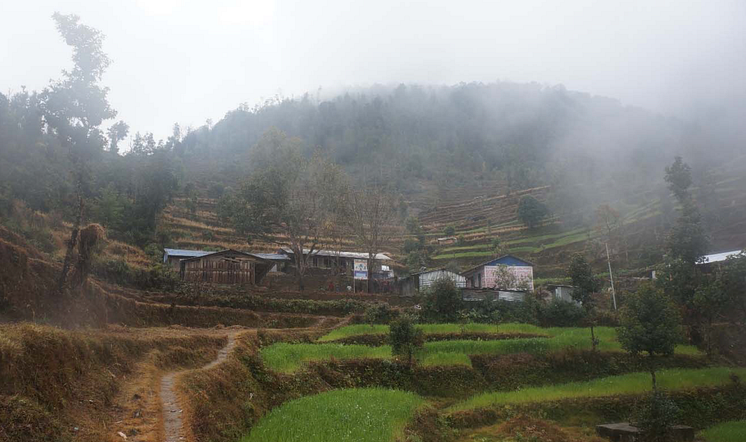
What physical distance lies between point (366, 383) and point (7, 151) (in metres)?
46.1

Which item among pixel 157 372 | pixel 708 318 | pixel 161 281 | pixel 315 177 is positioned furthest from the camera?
pixel 315 177

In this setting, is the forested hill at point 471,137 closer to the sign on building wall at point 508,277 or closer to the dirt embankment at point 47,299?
the sign on building wall at point 508,277

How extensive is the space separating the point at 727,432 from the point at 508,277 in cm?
2412

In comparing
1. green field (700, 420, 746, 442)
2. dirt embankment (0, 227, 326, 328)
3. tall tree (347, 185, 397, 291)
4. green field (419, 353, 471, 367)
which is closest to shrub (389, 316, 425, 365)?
green field (419, 353, 471, 367)

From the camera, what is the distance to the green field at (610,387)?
1958 centimetres

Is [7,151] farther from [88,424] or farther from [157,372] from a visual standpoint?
[88,424]

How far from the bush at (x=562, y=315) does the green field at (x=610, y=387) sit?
7.69m

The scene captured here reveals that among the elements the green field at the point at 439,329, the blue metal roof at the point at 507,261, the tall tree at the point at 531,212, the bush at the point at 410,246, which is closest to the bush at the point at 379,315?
the green field at the point at 439,329

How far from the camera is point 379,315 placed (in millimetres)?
31281

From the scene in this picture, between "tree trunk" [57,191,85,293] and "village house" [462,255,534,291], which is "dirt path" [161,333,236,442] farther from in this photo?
"village house" [462,255,534,291]

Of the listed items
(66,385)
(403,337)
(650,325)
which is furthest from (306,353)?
(650,325)

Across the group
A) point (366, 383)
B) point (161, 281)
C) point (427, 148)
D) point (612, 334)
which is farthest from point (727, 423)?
point (427, 148)

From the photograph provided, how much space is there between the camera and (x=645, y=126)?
144 metres

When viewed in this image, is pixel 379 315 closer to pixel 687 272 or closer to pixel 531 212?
pixel 687 272
